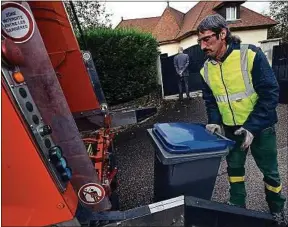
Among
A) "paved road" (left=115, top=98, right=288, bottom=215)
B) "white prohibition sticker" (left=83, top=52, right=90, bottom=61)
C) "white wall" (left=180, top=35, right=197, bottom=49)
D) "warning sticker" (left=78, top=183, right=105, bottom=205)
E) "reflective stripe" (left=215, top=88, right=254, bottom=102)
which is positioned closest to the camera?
"warning sticker" (left=78, top=183, right=105, bottom=205)

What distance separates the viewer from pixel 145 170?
4.30 metres

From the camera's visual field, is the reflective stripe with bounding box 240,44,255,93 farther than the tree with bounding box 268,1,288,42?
No

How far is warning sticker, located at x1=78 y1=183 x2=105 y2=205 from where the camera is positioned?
5.27 feet

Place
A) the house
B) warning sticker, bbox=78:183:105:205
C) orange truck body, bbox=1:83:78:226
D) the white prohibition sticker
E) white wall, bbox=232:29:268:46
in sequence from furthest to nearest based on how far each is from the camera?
1. white wall, bbox=232:29:268:46
2. the house
3. the white prohibition sticker
4. warning sticker, bbox=78:183:105:205
5. orange truck body, bbox=1:83:78:226

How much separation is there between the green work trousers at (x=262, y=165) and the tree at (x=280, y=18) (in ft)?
83.2

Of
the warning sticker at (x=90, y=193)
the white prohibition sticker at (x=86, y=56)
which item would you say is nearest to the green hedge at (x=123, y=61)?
the white prohibition sticker at (x=86, y=56)

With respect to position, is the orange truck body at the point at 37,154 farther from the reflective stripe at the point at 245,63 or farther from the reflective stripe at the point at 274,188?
the reflective stripe at the point at 274,188

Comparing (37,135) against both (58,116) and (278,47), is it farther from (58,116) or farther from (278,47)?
(278,47)

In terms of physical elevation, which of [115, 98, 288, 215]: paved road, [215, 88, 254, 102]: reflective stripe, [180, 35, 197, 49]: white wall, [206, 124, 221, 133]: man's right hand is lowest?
[180, 35, 197, 49]: white wall

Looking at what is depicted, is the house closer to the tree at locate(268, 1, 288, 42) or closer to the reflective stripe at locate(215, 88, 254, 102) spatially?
the tree at locate(268, 1, 288, 42)

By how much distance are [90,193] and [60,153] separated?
16.5 inches

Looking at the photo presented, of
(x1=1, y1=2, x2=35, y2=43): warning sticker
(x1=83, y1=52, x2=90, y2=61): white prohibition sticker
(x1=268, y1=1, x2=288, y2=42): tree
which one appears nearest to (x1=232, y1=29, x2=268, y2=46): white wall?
(x1=268, y1=1, x2=288, y2=42): tree

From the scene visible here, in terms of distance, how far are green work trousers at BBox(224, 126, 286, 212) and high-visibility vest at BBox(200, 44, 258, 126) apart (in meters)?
0.18

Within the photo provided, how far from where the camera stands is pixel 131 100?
1060 cm
